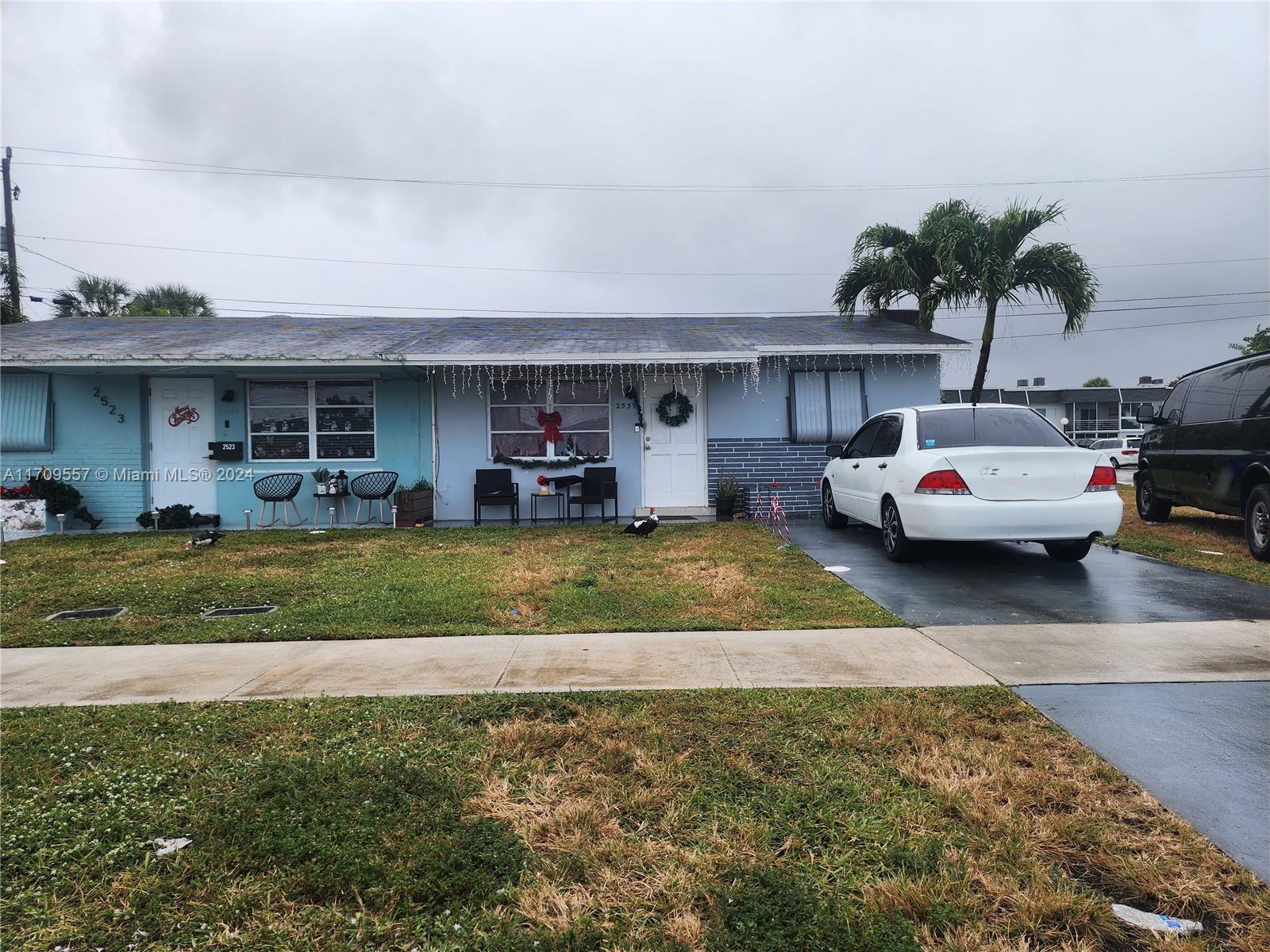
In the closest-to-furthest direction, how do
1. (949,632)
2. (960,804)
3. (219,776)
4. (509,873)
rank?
1. (509,873)
2. (960,804)
3. (219,776)
4. (949,632)

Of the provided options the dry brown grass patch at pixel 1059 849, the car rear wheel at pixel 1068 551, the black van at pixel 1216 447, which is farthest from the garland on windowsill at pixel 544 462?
the dry brown grass patch at pixel 1059 849

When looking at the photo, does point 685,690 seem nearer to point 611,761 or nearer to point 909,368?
point 611,761

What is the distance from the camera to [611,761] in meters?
3.05

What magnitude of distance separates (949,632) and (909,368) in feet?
28.0

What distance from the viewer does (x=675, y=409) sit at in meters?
12.4

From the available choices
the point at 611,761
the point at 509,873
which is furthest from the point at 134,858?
the point at 611,761

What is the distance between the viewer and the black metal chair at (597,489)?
11789mm

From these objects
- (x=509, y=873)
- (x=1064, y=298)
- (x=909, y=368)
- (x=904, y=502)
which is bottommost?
(x=509, y=873)

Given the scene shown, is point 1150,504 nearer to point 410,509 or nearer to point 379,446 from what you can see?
point 410,509

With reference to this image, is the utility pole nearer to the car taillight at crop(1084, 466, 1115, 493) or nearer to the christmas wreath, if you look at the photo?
the christmas wreath

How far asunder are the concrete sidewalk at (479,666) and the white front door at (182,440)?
7540mm

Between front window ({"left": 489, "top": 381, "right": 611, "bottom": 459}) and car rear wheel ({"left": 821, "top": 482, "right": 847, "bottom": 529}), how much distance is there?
12.2 ft

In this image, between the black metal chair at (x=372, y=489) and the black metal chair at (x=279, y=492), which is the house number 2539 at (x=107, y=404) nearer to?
the black metal chair at (x=279, y=492)

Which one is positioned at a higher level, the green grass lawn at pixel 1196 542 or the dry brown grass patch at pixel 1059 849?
the green grass lawn at pixel 1196 542
